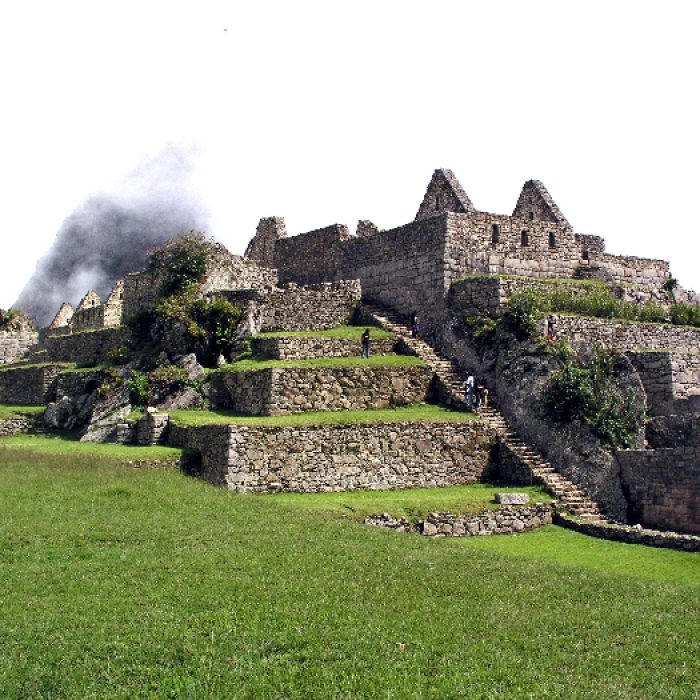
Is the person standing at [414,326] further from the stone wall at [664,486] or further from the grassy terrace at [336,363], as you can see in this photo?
the stone wall at [664,486]

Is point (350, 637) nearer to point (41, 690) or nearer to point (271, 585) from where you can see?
point (271, 585)

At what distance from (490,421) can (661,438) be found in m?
4.78

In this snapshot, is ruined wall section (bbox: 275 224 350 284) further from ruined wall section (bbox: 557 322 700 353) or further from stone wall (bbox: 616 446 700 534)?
stone wall (bbox: 616 446 700 534)

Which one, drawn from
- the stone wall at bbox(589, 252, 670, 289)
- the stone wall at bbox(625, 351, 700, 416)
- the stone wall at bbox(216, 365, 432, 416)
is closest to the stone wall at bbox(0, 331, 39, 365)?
the stone wall at bbox(216, 365, 432, 416)

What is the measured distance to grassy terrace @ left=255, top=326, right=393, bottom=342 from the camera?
1204 inches

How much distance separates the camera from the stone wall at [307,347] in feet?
97.0

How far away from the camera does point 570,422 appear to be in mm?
26391

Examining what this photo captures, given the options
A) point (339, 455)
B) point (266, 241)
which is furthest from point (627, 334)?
point (266, 241)

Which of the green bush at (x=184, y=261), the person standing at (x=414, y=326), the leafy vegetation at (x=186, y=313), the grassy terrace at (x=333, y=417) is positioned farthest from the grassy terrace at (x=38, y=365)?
the person standing at (x=414, y=326)

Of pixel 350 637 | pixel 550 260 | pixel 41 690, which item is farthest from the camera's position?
pixel 550 260

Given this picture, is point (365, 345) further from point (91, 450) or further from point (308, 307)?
point (91, 450)

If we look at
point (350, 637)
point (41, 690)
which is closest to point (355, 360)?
point (350, 637)

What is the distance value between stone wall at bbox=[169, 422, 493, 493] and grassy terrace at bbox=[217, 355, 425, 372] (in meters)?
3.23

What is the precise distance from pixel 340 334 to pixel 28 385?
12.9 meters
